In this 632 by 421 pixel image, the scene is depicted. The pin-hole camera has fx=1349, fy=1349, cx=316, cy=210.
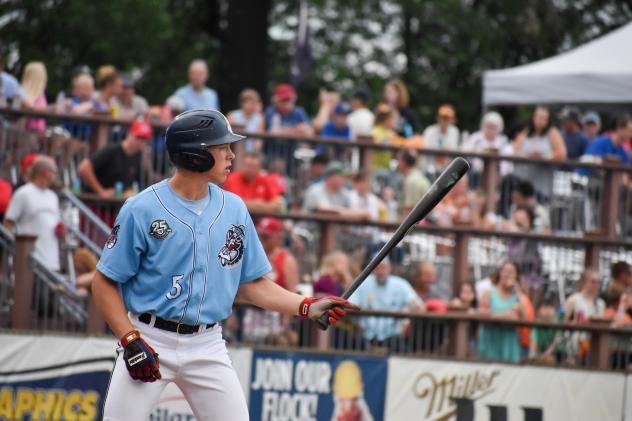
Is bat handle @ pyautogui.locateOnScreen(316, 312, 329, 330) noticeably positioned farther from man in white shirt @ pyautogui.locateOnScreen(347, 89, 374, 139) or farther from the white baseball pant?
man in white shirt @ pyautogui.locateOnScreen(347, 89, 374, 139)

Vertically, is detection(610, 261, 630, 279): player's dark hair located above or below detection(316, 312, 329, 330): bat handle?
above

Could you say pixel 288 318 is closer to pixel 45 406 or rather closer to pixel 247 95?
pixel 45 406

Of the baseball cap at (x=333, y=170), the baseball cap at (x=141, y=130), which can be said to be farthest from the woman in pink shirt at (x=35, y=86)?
the baseball cap at (x=333, y=170)

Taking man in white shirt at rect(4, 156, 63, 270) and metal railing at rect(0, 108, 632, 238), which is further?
metal railing at rect(0, 108, 632, 238)

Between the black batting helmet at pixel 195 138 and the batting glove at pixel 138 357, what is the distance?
900mm

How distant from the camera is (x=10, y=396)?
11000mm

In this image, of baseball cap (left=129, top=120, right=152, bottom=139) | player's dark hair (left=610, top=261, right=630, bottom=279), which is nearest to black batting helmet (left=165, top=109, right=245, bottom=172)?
baseball cap (left=129, top=120, right=152, bottom=139)

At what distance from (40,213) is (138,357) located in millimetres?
5924

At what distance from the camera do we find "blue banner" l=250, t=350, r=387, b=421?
11320mm

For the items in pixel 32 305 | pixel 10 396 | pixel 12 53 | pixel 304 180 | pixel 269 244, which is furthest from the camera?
pixel 12 53

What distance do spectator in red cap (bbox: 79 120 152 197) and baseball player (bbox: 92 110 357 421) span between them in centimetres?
631

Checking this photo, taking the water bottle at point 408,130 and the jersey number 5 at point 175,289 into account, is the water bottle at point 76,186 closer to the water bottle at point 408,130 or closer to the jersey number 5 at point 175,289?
the water bottle at point 408,130

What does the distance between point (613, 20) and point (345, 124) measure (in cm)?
1948

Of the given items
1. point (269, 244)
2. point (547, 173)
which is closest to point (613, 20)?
point (547, 173)
